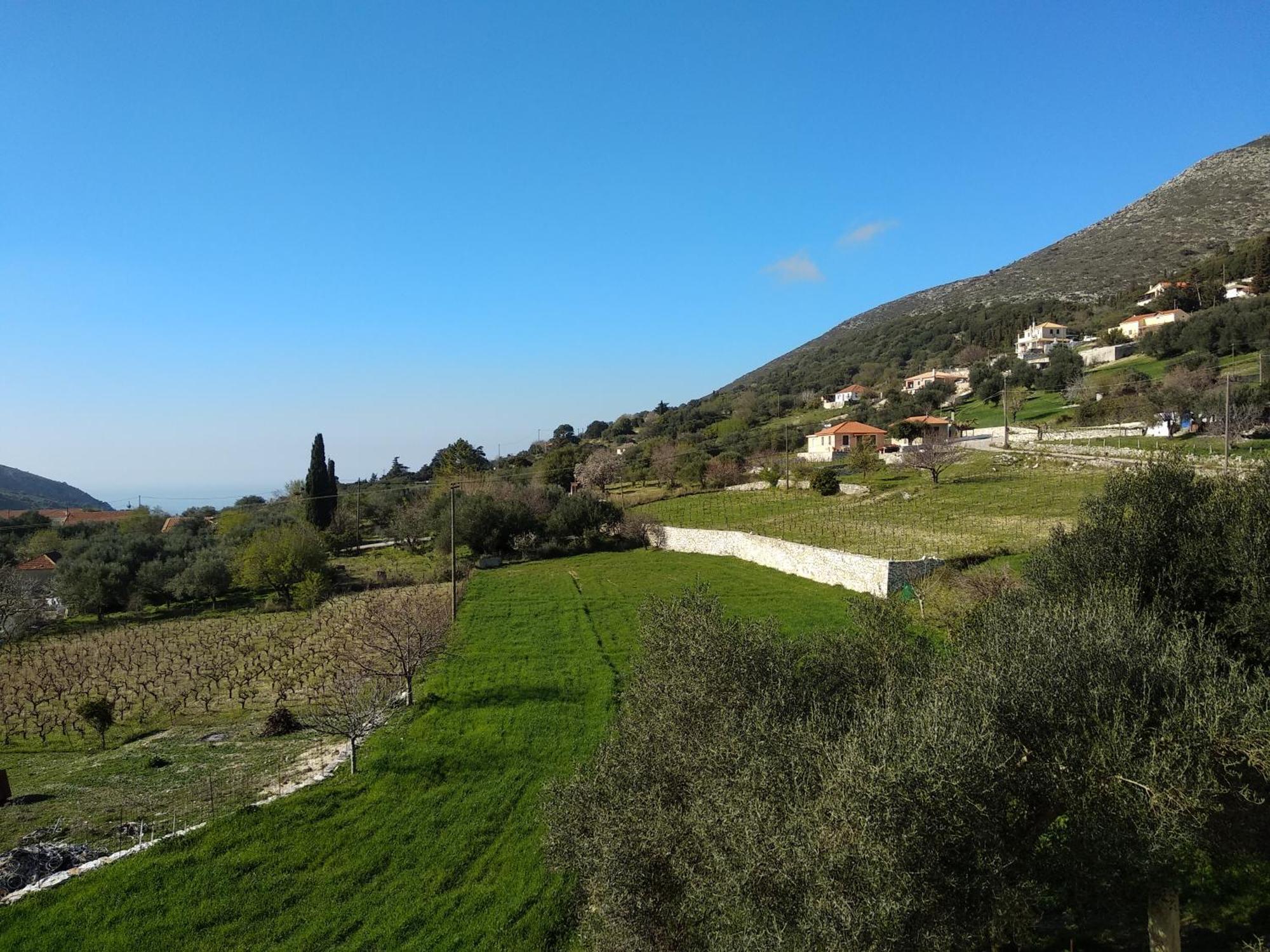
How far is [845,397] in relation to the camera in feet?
362

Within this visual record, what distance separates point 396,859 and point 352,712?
698 centimetres

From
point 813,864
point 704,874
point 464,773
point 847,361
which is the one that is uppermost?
point 847,361

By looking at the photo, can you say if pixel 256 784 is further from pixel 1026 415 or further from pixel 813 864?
pixel 1026 415

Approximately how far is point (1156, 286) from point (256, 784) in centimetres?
12782

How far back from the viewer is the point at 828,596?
34.5 meters

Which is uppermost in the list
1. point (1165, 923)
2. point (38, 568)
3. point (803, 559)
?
point (38, 568)

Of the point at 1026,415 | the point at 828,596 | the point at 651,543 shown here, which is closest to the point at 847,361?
the point at 1026,415

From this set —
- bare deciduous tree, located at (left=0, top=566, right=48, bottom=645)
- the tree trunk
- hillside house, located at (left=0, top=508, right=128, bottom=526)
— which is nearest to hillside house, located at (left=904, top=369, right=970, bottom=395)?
the tree trunk

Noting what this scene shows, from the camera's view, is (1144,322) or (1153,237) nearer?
(1144,322)

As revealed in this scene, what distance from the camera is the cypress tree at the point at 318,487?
67.7m

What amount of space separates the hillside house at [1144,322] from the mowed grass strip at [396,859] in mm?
94603

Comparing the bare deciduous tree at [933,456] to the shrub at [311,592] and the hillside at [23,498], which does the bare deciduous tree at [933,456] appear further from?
the hillside at [23,498]

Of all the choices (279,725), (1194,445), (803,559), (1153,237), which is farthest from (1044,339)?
(279,725)

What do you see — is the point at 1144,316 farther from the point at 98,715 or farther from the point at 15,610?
the point at 15,610
